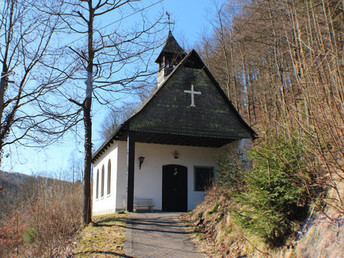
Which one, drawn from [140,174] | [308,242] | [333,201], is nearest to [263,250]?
[308,242]

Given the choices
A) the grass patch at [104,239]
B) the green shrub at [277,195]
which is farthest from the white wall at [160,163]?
the green shrub at [277,195]

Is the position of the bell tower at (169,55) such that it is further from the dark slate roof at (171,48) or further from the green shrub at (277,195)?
the green shrub at (277,195)

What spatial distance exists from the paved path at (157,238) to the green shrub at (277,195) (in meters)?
2.27

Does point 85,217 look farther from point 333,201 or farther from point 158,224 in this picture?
point 333,201

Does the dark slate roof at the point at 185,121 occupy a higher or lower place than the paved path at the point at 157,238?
higher

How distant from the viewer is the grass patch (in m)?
8.44

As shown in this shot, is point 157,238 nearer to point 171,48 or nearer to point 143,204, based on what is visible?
point 143,204

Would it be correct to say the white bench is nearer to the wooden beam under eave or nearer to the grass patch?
the wooden beam under eave

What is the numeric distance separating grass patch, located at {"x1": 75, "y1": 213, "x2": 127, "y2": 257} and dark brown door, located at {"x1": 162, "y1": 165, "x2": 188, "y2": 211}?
204 inches

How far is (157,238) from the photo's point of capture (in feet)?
31.7

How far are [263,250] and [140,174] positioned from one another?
1069 cm

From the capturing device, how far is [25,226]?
1496cm

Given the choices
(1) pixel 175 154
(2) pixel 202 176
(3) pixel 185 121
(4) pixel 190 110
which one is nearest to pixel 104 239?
(3) pixel 185 121

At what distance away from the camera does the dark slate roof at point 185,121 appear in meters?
14.7
